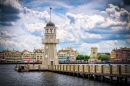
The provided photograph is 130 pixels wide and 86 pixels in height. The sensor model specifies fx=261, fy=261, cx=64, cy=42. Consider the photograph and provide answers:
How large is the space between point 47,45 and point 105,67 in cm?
2565

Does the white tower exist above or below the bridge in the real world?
above

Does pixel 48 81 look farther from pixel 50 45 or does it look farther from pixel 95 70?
pixel 50 45

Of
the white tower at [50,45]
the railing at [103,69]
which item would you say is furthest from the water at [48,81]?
the white tower at [50,45]

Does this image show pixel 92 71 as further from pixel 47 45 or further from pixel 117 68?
pixel 47 45

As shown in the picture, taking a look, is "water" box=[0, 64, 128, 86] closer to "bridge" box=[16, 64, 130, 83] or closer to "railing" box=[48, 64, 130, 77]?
"bridge" box=[16, 64, 130, 83]

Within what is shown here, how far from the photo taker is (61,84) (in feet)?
114

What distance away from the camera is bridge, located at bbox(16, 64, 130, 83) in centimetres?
3300

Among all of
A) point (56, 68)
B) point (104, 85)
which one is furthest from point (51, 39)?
point (104, 85)

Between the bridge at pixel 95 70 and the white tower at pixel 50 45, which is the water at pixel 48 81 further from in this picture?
the white tower at pixel 50 45

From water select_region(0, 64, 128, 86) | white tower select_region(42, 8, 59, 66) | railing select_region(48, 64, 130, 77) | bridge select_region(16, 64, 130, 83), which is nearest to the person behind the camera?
railing select_region(48, 64, 130, 77)

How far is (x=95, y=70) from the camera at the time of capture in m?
39.1

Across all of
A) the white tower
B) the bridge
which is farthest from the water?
the white tower

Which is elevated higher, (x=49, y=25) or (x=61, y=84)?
(x=49, y=25)

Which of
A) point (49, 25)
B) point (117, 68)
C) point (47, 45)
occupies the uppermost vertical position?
point (49, 25)
